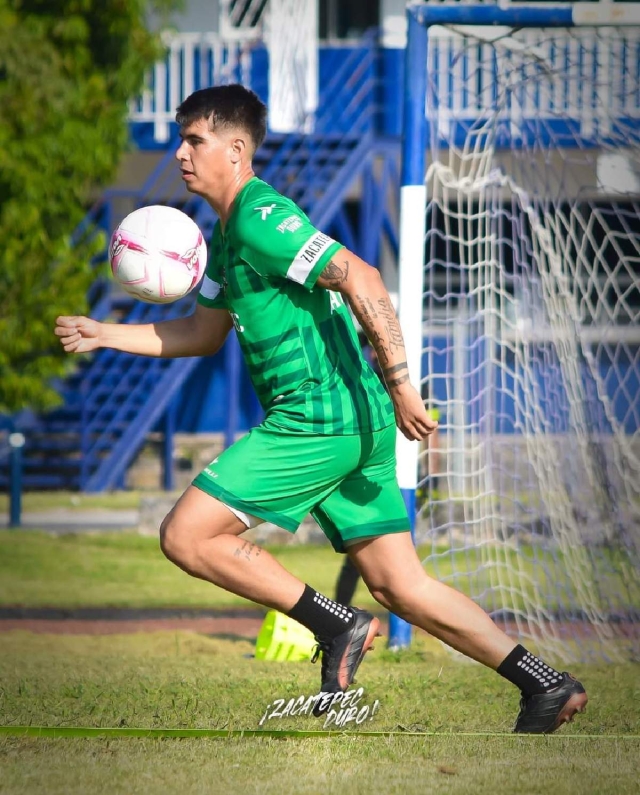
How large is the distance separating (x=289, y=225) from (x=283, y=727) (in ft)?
6.47

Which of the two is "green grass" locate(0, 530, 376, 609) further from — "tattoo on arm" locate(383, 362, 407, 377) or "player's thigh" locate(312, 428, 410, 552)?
"tattoo on arm" locate(383, 362, 407, 377)

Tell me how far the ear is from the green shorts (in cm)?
107

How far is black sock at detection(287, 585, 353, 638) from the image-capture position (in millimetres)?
4605

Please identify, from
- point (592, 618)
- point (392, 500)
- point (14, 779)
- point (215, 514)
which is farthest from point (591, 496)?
point (14, 779)

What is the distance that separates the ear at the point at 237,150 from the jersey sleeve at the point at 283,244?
360 millimetres

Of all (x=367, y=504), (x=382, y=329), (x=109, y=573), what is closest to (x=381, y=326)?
(x=382, y=329)

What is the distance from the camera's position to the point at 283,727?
4.71 meters

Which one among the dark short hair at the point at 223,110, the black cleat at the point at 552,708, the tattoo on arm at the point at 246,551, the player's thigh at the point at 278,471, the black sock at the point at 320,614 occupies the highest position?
the dark short hair at the point at 223,110

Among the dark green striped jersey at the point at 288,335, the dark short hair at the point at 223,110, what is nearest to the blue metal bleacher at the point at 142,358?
the dark short hair at the point at 223,110

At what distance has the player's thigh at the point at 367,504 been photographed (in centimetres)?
465

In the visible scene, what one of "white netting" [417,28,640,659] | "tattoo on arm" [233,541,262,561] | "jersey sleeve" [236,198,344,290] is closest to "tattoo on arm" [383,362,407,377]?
"jersey sleeve" [236,198,344,290]

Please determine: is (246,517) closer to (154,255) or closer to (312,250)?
(312,250)

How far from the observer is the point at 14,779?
3857 mm

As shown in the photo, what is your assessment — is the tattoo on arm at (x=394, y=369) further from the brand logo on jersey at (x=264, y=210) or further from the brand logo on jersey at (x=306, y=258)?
the brand logo on jersey at (x=264, y=210)
